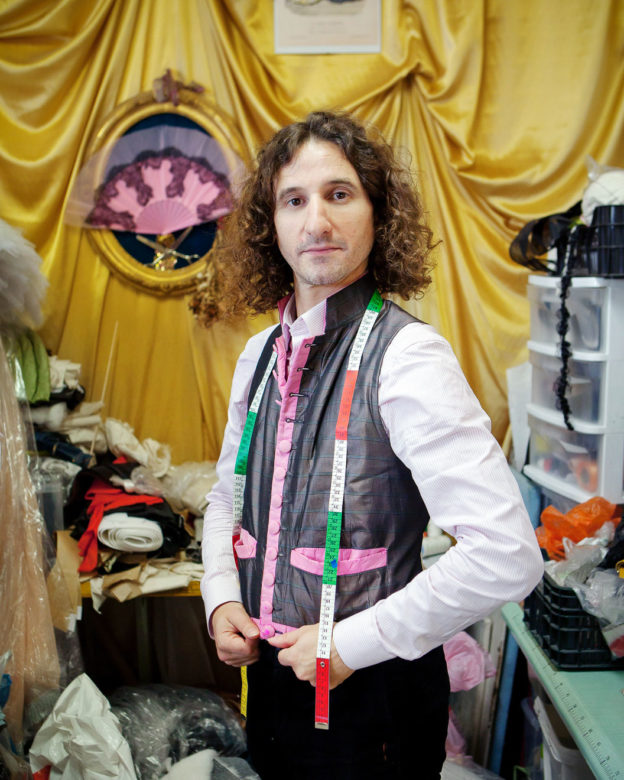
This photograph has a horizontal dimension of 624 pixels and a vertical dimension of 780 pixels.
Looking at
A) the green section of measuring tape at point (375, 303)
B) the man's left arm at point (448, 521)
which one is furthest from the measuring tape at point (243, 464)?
the man's left arm at point (448, 521)

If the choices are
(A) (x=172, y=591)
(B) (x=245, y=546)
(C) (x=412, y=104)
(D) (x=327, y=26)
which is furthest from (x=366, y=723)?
(D) (x=327, y=26)

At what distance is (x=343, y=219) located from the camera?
4.04ft

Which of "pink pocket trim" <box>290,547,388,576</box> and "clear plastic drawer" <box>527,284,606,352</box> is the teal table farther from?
"clear plastic drawer" <box>527,284,606,352</box>

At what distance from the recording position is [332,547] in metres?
1.12

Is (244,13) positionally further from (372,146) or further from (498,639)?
(498,639)

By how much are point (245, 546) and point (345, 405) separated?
0.36 metres

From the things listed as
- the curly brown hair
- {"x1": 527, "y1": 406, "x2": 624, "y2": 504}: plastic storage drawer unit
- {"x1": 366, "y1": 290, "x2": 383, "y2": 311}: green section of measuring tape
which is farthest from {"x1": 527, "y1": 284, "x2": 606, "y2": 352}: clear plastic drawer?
{"x1": 366, "y1": 290, "x2": 383, "y2": 311}: green section of measuring tape

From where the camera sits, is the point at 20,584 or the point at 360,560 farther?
the point at 20,584

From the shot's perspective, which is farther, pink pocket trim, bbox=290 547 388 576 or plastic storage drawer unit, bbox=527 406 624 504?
plastic storage drawer unit, bbox=527 406 624 504

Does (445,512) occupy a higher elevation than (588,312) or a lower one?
lower

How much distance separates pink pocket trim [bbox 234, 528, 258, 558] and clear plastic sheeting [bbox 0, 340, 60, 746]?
2.24ft

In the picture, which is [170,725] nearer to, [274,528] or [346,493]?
[274,528]

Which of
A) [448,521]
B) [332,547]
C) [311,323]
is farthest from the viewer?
[311,323]

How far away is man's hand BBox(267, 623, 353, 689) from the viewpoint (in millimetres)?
1084
